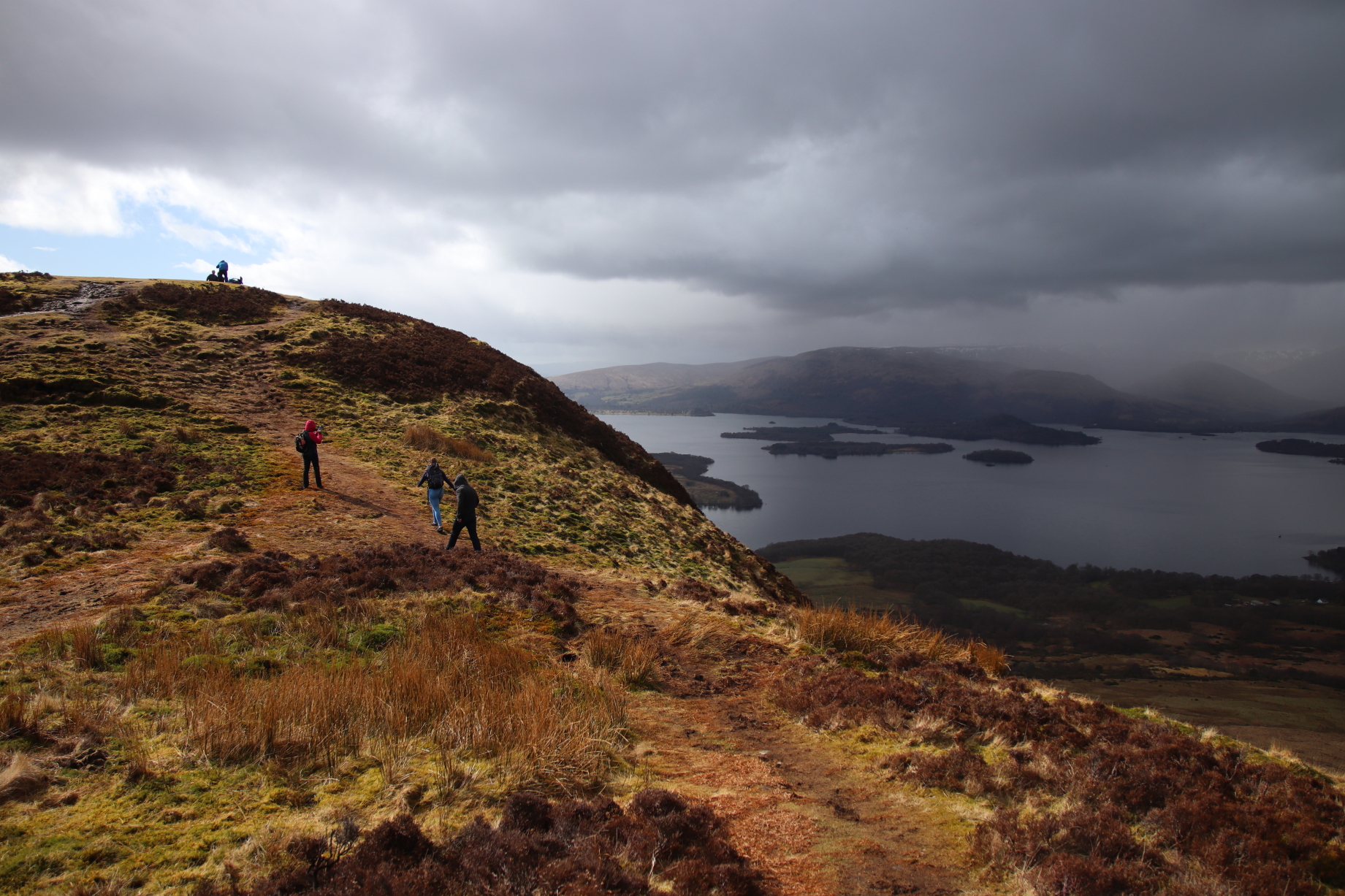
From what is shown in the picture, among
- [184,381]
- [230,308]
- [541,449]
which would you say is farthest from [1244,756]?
[230,308]

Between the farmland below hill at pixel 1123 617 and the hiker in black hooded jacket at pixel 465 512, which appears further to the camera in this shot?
the farmland below hill at pixel 1123 617

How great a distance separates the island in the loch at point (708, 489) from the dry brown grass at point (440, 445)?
295 feet

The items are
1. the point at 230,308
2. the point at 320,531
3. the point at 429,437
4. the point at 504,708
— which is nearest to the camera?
the point at 504,708

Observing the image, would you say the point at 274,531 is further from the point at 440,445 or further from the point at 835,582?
the point at 835,582

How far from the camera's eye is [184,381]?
2100 cm

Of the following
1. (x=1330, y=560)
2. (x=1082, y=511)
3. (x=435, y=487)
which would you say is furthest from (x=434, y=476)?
(x=1082, y=511)

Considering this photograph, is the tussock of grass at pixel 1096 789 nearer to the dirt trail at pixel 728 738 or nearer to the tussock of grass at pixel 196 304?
the dirt trail at pixel 728 738

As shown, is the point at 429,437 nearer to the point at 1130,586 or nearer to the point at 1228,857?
the point at 1228,857

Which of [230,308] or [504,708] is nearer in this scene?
[504,708]

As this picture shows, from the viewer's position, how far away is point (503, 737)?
5141 millimetres

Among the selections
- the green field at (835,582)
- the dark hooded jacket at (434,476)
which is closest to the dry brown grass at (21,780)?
the dark hooded jacket at (434,476)

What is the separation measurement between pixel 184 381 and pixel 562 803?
2425cm

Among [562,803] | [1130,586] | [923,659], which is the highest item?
[562,803]

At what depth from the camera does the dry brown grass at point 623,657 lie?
25.0ft
